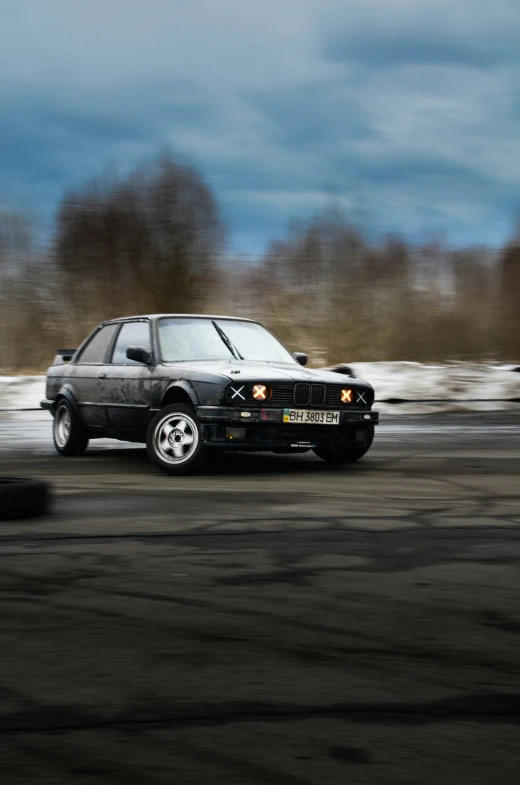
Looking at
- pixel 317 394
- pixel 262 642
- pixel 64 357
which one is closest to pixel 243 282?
pixel 64 357

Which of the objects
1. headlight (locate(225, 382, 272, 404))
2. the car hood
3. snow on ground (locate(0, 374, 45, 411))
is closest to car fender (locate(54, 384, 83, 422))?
the car hood

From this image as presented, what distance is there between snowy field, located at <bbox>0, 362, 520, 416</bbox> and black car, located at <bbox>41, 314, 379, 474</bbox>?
8.80 metres

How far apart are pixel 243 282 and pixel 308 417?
771 inches

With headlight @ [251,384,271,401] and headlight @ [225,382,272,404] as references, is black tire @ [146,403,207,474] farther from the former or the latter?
headlight @ [251,384,271,401]

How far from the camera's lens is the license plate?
33.6ft

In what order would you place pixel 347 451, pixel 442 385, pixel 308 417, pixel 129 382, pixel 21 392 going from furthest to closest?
pixel 442 385 → pixel 21 392 → pixel 347 451 → pixel 129 382 → pixel 308 417

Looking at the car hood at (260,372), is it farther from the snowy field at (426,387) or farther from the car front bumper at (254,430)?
the snowy field at (426,387)

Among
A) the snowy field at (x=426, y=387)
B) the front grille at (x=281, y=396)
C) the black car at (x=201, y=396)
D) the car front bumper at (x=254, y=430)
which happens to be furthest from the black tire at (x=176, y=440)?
the snowy field at (x=426, y=387)

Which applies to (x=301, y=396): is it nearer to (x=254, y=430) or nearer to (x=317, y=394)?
(x=317, y=394)

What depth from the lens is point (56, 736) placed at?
3037 mm

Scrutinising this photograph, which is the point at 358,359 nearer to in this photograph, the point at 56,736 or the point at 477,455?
the point at 477,455

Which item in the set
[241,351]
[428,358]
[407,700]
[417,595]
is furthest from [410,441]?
[428,358]

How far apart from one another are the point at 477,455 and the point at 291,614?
801cm

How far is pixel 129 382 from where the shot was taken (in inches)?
439
